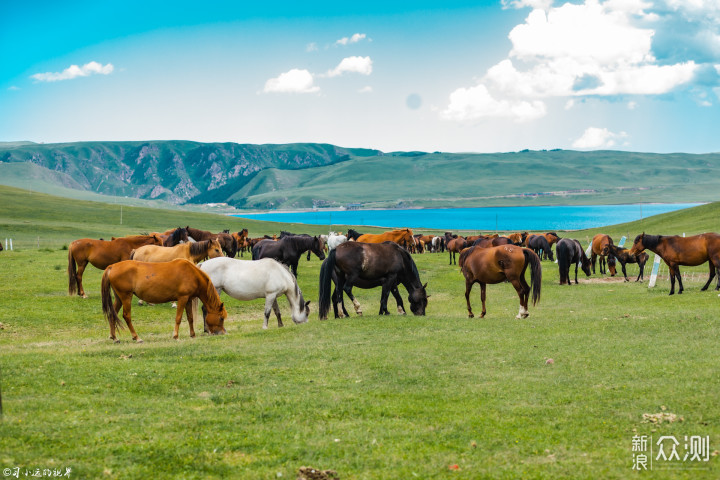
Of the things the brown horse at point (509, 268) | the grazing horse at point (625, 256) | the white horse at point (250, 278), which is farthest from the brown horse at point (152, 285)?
the grazing horse at point (625, 256)

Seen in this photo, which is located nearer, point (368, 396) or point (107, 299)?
point (368, 396)

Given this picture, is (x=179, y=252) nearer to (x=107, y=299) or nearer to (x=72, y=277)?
(x=72, y=277)

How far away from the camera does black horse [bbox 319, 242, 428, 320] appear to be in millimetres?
17703

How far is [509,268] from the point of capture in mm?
17828

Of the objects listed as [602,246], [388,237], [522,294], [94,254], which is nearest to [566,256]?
[602,246]

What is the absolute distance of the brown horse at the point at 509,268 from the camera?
17.7m

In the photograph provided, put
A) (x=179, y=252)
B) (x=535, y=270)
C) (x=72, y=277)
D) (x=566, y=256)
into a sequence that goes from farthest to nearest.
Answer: (x=566, y=256) → (x=72, y=277) → (x=179, y=252) → (x=535, y=270)

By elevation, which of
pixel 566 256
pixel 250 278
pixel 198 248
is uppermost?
pixel 198 248

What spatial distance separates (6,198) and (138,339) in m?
115

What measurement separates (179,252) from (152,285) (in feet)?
22.5

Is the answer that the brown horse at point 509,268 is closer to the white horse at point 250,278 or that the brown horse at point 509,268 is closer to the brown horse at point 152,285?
the white horse at point 250,278

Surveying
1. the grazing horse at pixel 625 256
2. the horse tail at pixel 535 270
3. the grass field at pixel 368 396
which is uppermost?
the horse tail at pixel 535 270

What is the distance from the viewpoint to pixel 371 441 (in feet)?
24.7

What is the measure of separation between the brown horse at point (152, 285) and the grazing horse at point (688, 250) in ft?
53.2
